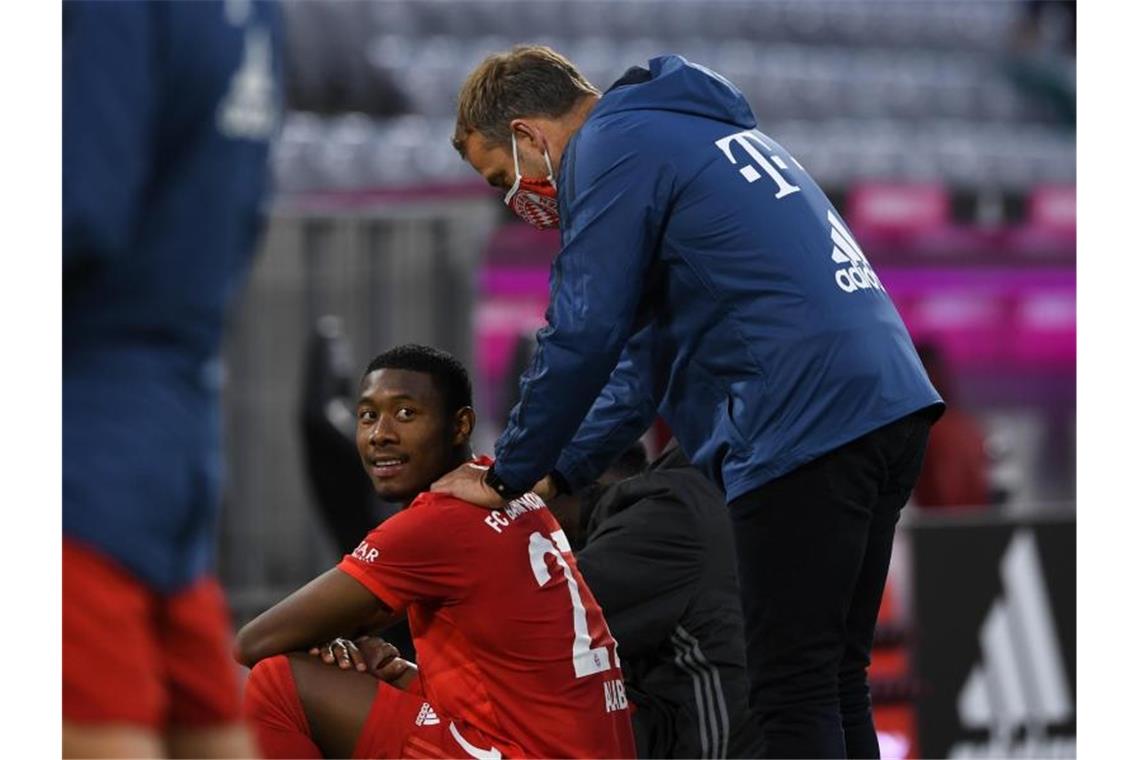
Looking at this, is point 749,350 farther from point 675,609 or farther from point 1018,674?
point 1018,674

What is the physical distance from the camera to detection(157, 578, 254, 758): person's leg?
194 cm

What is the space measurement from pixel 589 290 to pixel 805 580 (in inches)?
21.6

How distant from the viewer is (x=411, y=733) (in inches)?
113

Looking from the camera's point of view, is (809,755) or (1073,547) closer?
(809,755)

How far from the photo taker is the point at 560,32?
39.5ft

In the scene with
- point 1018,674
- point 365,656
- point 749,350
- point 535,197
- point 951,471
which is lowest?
point 1018,674

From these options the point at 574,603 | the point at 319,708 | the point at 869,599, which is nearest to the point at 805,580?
the point at 869,599

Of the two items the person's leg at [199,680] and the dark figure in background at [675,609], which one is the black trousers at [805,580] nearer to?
the dark figure in background at [675,609]

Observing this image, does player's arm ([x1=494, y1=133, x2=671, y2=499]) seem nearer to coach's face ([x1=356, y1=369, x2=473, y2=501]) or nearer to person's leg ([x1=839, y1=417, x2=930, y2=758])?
coach's face ([x1=356, y1=369, x2=473, y2=501])

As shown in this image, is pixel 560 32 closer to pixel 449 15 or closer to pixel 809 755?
pixel 449 15

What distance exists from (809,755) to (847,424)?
502 millimetres

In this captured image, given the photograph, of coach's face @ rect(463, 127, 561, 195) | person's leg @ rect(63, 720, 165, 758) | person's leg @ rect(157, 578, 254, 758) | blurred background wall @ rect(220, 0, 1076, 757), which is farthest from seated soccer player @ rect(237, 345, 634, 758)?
blurred background wall @ rect(220, 0, 1076, 757)
